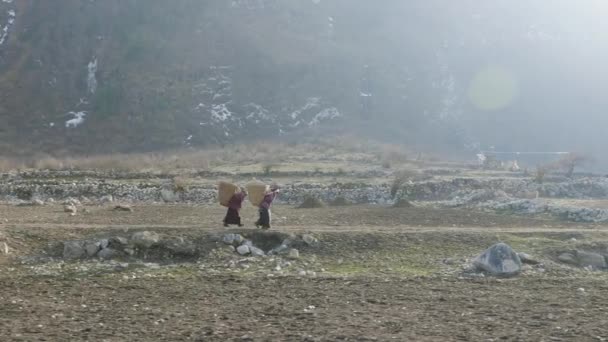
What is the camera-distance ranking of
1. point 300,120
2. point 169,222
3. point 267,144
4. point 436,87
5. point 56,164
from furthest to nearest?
point 436,87
point 300,120
point 267,144
point 56,164
point 169,222

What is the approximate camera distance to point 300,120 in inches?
4779

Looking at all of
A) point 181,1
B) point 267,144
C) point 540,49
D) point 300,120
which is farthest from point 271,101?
point 540,49

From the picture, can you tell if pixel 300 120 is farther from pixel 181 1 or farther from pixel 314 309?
pixel 314 309

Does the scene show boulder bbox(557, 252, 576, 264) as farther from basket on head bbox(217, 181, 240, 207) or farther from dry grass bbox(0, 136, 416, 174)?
dry grass bbox(0, 136, 416, 174)

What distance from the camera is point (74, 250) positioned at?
1627 cm

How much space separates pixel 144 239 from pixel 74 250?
6.10 feet

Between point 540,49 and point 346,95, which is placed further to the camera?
point 540,49

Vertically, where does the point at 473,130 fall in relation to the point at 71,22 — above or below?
below

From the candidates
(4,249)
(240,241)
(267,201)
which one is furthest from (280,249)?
(4,249)

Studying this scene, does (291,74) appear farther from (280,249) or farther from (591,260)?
(591,260)

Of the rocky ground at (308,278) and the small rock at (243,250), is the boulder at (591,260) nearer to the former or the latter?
the rocky ground at (308,278)

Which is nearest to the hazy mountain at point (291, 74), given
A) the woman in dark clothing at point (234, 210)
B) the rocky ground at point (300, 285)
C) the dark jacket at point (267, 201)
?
the woman in dark clothing at point (234, 210)

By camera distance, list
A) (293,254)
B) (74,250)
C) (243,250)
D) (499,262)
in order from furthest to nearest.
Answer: (243,250)
(293,254)
(74,250)
(499,262)

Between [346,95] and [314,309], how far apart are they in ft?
393
